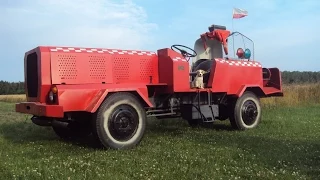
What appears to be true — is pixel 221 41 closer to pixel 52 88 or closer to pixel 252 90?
pixel 252 90

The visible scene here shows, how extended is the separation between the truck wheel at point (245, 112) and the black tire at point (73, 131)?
12.0ft

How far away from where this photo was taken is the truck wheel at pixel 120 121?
6.60 metres

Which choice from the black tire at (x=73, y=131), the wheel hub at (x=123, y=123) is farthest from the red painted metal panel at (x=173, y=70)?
the black tire at (x=73, y=131)

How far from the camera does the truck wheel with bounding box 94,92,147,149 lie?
21.6 ft

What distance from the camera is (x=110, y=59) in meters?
7.35

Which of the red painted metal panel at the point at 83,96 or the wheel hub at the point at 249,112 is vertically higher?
the red painted metal panel at the point at 83,96

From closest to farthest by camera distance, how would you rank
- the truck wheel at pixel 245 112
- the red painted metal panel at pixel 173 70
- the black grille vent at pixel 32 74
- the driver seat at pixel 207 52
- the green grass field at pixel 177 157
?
the green grass field at pixel 177 157, the black grille vent at pixel 32 74, the red painted metal panel at pixel 173 70, the truck wheel at pixel 245 112, the driver seat at pixel 207 52

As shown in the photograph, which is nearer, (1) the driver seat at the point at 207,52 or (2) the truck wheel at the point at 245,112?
(2) the truck wheel at the point at 245,112

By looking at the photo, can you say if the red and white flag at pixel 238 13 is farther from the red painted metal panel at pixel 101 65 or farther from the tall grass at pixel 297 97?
the tall grass at pixel 297 97

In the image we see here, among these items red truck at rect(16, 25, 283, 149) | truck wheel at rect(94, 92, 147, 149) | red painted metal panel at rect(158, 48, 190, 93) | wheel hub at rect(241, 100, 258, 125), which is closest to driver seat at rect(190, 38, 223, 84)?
red truck at rect(16, 25, 283, 149)

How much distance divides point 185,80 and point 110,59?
1.80 m

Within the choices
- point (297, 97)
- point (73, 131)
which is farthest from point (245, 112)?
A: point (297, 97)

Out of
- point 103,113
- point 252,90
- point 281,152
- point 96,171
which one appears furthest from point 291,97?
point 96,171

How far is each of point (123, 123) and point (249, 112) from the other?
403 centimetres
